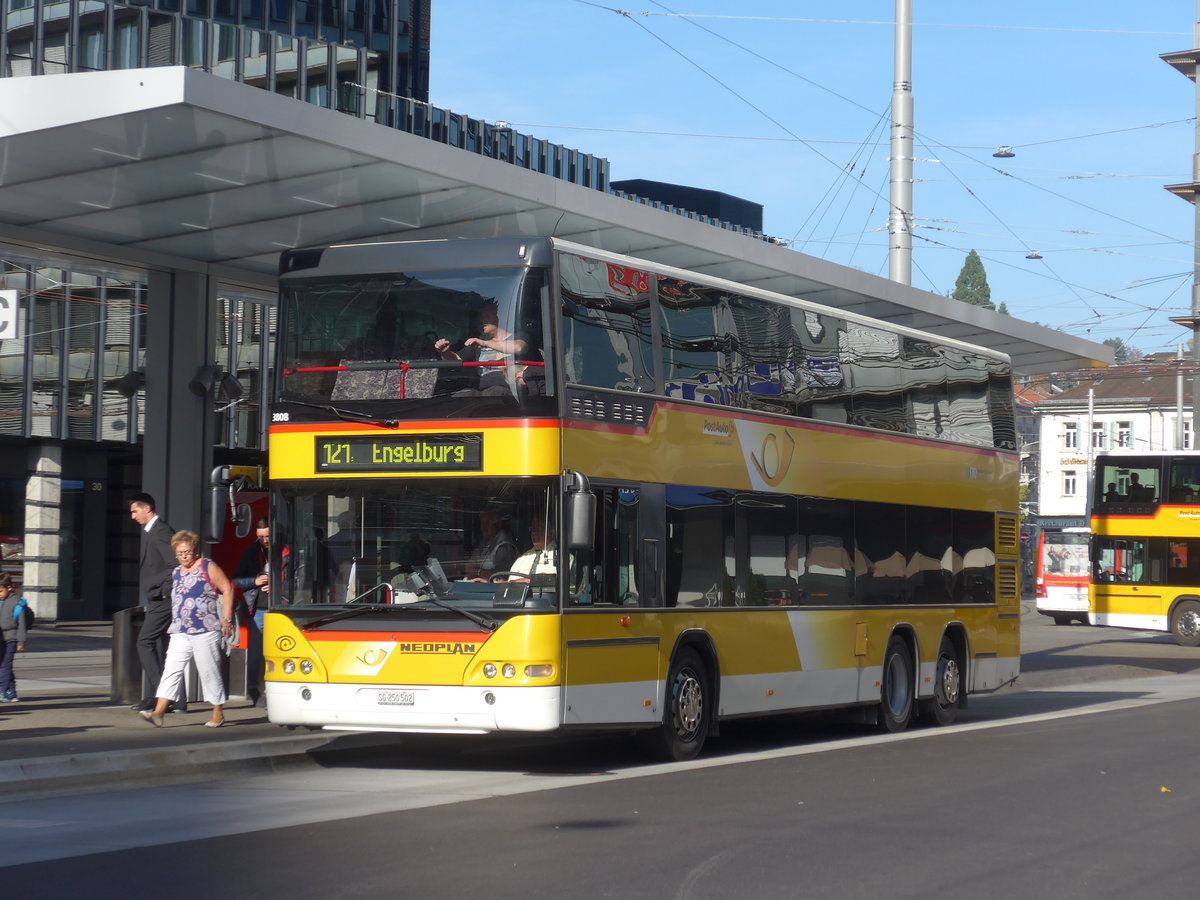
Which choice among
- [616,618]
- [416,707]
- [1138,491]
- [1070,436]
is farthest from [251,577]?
[1070,436]

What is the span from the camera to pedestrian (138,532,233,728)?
13.8 metres

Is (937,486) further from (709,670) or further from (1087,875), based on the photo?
(1087,875)

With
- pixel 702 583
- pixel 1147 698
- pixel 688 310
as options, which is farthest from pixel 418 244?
pixel 1147 698

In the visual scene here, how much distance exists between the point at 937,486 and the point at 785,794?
7.67 metres

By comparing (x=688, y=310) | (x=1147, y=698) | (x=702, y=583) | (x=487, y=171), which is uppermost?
(x=487, y=171)

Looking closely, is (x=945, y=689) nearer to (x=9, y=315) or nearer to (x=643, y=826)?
(x=643, y=826)

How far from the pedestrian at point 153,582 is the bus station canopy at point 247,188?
2.46 metres

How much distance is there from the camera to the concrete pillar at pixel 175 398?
15930 mm

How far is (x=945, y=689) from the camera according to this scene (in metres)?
18.5

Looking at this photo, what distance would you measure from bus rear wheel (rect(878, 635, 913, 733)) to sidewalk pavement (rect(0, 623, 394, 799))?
17.8ft

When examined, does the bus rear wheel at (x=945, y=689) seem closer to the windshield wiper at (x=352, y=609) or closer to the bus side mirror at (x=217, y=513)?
Answer: the windshield wiper at (x=352, y=609)

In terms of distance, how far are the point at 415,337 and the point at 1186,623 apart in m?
30.8

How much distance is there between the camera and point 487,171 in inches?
549

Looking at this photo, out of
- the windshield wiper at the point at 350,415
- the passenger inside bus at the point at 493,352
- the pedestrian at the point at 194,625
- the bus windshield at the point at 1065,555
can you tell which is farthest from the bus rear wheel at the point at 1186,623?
the windshield wiper at the point at 350,415
